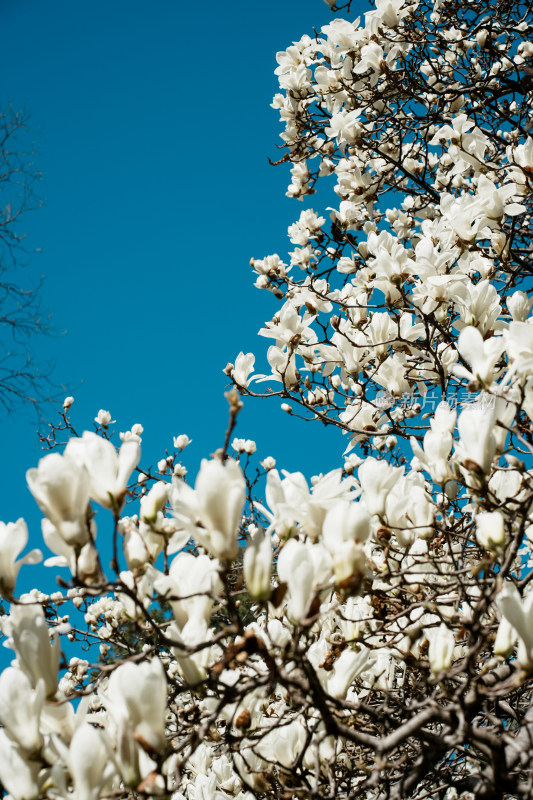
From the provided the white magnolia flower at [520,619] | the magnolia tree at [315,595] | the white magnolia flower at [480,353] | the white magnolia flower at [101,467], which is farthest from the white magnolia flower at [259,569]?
the white magnolia flower at [480,353]

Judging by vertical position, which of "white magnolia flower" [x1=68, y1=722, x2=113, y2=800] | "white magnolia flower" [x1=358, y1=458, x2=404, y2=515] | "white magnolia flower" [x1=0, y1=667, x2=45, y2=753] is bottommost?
"white magnolia flower" [x1=68, y1=722, x2=113, y2=800]

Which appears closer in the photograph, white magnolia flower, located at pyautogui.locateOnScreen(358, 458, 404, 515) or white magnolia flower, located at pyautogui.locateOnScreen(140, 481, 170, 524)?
white magnolia flower, located at pyautogui.locateOnScreen(140, 481, 170, 524)

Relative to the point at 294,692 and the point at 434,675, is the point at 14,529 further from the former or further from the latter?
the point at 434,675

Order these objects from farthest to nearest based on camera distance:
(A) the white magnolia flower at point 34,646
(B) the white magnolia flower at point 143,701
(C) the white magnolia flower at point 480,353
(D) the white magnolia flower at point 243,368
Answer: (D) the white magnolia flower at point 243,368, (C) the white magnolia flower at point 480,353, (A) the white magnolia flower at point 34,646, (B) the white magnolia flower at point 143,701

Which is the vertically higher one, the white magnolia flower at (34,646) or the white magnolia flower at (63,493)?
the white magnolia flower at (63,493)

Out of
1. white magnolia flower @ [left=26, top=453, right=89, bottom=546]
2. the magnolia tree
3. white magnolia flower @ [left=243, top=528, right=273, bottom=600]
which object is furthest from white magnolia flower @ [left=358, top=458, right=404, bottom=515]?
white magnolia flower @ [left=26, top=453, right=89, bottom=546]

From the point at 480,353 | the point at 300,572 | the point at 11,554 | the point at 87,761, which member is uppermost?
the point at 480,353

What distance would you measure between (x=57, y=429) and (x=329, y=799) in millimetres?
3195

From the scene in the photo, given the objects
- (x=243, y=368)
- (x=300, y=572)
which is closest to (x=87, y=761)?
(x=300, y=572)

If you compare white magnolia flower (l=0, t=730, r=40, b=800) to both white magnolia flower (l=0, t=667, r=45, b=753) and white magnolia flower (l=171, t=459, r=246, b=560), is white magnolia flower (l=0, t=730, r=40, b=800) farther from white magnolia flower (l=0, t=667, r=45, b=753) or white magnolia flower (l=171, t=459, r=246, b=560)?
white magnolia flower (l=171, t=459, r=246, b=560)

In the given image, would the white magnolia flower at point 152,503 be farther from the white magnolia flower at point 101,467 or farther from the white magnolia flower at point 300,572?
the white magnolia flower at point 300,572

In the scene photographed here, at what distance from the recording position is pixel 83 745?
854 millimetres

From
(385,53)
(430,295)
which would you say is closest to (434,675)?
(430,295)

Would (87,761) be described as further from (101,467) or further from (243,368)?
(243,368)
